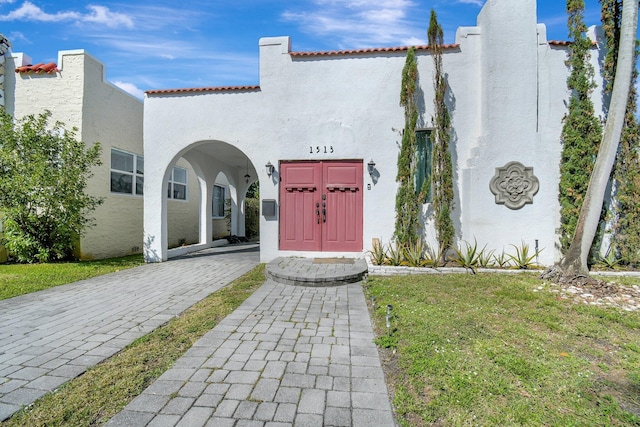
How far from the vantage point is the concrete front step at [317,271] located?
18.6ft

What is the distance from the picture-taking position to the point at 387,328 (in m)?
3.45

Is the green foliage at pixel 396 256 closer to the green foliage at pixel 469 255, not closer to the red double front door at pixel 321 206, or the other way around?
the red double front door at pixel 321 206

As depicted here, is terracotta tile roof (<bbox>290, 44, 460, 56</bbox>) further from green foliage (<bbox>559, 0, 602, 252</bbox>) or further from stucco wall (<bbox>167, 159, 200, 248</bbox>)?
stucco wall (<bbox>167, 159, 200, 248</bbox>)

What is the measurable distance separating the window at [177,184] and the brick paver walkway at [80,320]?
542cm

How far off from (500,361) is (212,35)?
719cm

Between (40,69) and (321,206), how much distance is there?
343 inches

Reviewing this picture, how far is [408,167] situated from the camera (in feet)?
23.0

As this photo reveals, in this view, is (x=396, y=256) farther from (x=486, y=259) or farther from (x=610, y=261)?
(x=610, y=261)

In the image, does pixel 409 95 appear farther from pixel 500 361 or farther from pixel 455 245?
pixel 500 361

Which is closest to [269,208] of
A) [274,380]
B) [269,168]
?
[269,168]

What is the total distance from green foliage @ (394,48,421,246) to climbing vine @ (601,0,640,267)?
13.0 ft

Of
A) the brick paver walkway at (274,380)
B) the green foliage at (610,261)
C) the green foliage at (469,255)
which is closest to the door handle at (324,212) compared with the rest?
the green foliage at (469,255)

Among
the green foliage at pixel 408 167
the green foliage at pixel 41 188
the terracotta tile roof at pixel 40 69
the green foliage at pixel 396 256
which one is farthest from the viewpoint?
the terracotta tile roof at pixel 40 69

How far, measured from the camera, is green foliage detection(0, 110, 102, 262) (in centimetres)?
738
